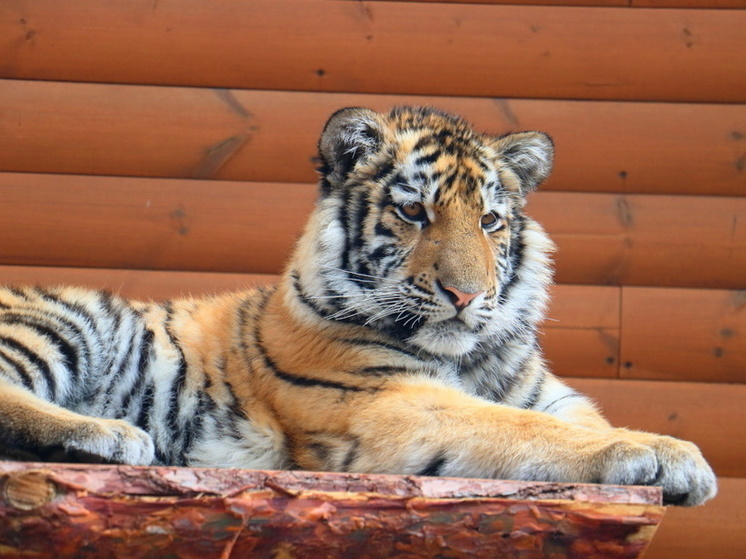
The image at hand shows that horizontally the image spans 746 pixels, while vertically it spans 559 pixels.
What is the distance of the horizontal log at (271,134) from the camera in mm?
3182

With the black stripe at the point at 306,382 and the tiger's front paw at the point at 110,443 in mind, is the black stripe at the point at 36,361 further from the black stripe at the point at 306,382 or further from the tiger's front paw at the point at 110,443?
the black stripe at the point at 306,382

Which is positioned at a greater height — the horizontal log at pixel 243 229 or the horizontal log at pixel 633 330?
the horizontal log at pixel 243 229

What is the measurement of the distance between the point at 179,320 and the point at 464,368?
0.66 m

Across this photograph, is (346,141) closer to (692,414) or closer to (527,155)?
(527,155)

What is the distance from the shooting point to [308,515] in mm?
1450

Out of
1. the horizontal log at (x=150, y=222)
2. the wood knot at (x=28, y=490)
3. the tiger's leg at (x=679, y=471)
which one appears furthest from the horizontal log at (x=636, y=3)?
the wood knot at (x=28, y=490)

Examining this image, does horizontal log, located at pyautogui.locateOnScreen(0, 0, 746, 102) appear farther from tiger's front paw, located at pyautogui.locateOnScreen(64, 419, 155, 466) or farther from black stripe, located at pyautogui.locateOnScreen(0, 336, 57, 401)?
tiger's front paw, located at pyautogui.locateOnScreen(64, 419, 155, 466)

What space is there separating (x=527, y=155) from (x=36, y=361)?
1075mm

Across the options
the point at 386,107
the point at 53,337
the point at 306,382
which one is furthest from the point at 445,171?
the point at 386,107

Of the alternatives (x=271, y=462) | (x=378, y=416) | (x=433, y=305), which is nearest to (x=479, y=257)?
(x=433, y=305)

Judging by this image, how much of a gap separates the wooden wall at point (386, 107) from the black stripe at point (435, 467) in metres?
1.33

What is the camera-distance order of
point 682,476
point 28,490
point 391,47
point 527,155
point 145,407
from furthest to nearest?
point 391,47, point 527,155, point 145,407, point 682,476, point 28,490

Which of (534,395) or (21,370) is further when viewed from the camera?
(534,395)

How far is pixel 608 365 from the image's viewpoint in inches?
124
